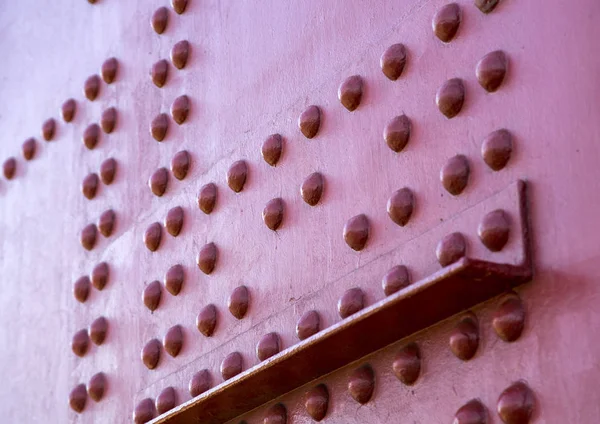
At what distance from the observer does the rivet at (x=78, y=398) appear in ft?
8.49

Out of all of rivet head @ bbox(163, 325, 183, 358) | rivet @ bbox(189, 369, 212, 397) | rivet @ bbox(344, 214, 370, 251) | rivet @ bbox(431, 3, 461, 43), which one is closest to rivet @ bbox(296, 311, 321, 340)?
rivet @ bbox(344, 214, 370, 251)

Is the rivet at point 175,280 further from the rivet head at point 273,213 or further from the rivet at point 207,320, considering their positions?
the rivet head at point 273,213

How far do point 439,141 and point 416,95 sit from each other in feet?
0.39

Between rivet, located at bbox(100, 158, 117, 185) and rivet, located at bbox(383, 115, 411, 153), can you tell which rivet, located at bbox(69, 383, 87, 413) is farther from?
rivet, located at bbox(383, 115, 411, 153)

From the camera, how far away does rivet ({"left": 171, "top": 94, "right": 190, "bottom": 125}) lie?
2.47m

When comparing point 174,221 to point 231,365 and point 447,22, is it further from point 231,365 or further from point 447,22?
point 447,22

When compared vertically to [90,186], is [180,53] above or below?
above

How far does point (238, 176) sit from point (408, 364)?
0.63 meters

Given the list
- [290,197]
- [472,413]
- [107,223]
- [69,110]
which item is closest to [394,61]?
[290,197]

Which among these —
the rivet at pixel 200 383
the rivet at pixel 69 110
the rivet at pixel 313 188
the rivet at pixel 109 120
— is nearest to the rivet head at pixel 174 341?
the rivet at pixel 200 383

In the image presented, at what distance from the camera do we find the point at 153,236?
2426 mm

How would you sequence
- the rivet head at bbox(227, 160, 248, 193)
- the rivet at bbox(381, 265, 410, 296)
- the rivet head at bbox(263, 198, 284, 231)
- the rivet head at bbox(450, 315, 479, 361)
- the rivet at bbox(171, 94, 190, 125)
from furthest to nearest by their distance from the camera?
the rivet at bbox(171, 94, 190, 125), the rivet head at bbox(227, 160, 248, 193), the rivet head at bbox(263, 198, 284, 231), the rivet at bbox(381, 265, 410, 296), the rivet head at bbox(450, 315, 479, 361)

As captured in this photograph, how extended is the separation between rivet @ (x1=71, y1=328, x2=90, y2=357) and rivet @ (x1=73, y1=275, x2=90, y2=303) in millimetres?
85

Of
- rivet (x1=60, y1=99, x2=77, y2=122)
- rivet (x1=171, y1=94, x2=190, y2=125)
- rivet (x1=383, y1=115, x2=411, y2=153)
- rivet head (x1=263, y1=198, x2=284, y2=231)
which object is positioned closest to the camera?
rivet (x1=383, y1=115, x2=411, y2=153)
